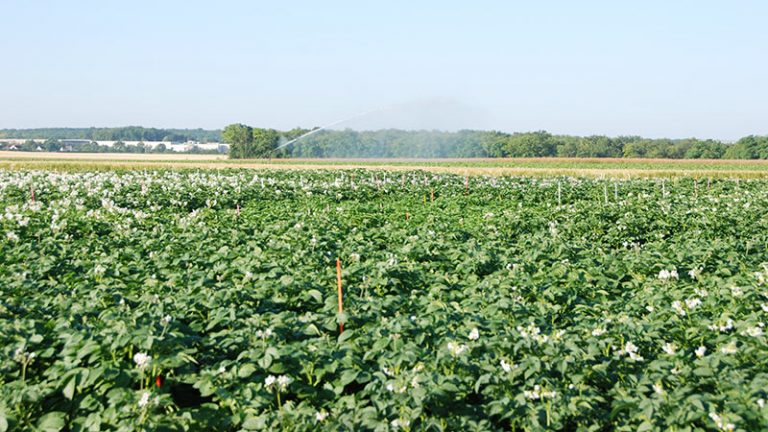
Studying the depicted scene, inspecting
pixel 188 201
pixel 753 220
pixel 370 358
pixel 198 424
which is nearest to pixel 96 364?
pixel 198 424

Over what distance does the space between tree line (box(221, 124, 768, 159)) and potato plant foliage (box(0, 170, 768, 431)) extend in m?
64.5

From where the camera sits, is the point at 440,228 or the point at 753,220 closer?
the point at 440,228

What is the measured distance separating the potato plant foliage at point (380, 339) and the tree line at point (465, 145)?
64480 millimetres

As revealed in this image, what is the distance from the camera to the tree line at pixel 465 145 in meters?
74.9

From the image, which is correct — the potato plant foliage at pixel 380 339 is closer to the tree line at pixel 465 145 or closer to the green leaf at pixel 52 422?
the green leaf at pixel 52 422

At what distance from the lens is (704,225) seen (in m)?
13.8

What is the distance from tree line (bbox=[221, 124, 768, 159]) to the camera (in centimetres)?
7488

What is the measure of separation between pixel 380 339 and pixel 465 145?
80.4 meters

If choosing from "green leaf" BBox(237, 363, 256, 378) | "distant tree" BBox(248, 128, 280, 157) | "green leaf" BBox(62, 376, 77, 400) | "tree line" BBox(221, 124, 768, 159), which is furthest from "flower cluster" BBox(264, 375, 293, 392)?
"distant tree" BBox(248, 128, 280, 157)

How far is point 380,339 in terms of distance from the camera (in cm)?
505

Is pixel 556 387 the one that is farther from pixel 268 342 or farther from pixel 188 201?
pixel 188 201

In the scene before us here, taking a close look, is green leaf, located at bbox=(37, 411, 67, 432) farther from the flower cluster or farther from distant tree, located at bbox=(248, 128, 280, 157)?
distant tree, located at bbox=(248, 128, 280, 157)

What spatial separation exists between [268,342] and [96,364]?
4.01 ft

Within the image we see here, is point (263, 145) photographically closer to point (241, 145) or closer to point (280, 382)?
point (241, 145)
